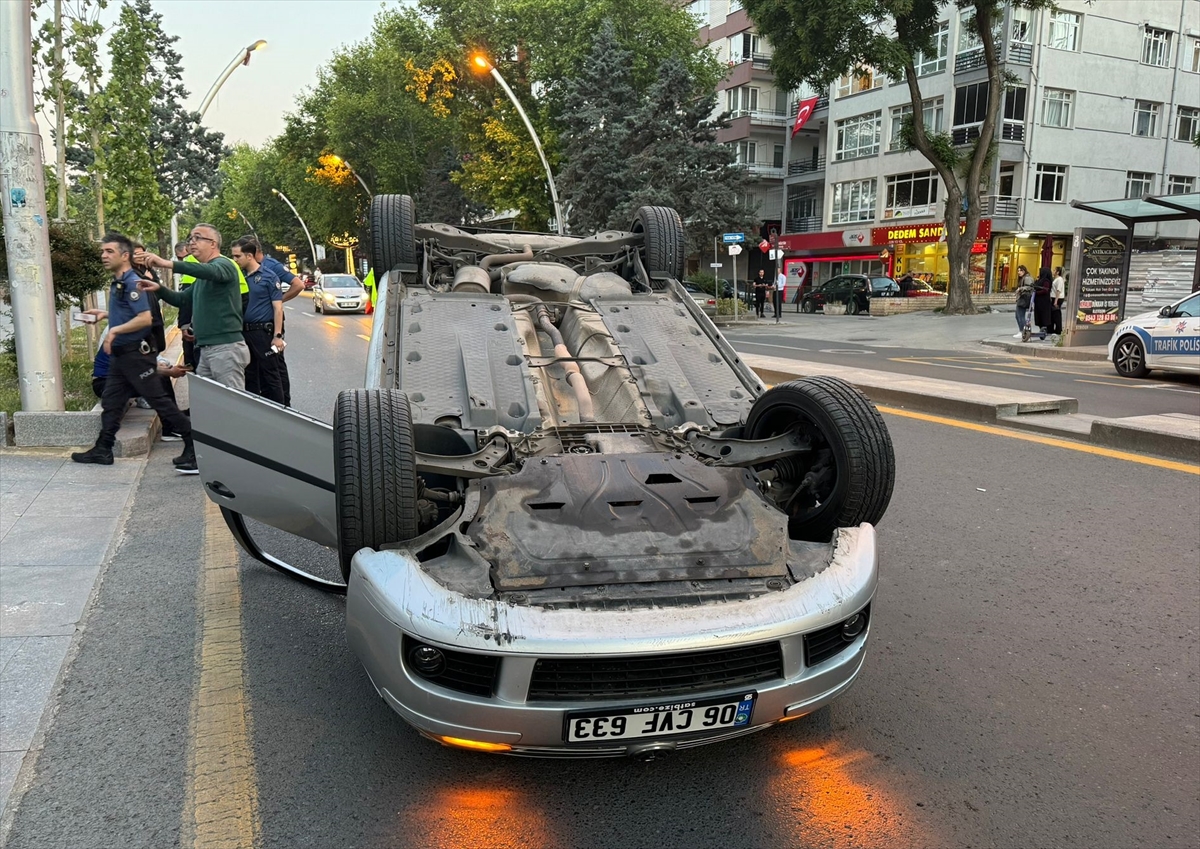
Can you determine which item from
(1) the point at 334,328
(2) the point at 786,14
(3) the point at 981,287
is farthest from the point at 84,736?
(3) the point at 981,287

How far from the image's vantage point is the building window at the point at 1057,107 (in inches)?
1512

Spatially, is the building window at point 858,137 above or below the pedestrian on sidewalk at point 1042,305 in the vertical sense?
above

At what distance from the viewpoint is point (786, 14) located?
26484mm

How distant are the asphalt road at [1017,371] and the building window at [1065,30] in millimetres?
24270

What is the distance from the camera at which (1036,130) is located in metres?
38.2

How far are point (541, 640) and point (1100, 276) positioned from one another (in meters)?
20.2

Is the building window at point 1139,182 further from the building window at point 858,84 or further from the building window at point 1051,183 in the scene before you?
the building window at point 858,84

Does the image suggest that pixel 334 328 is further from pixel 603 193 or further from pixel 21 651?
pixel 21 651

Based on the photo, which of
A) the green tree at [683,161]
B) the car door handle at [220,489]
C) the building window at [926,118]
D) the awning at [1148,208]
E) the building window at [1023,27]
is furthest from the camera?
the building window at [926,118]

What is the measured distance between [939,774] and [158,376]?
6.59m

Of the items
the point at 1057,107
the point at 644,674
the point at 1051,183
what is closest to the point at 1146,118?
the point at 1057,107

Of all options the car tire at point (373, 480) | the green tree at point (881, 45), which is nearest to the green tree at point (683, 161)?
the green tree at point (881, 45)

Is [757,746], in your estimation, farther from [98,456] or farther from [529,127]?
[529,127]

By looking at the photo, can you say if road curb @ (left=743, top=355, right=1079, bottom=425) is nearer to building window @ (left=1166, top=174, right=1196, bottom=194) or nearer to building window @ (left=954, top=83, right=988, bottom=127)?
building window @ (left=954, top=83, right=988, bottom=127)
